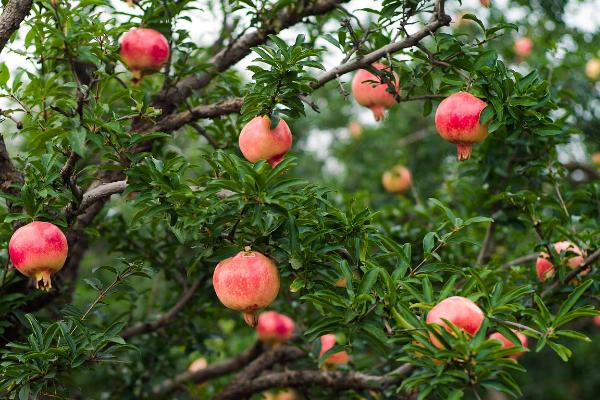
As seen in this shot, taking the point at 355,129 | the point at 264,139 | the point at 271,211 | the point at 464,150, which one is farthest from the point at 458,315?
the point at 355,129

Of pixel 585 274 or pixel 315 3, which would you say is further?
pixel 315 3

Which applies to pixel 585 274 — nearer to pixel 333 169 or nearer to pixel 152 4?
pixel 152 4

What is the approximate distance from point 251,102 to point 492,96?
0.79 metres

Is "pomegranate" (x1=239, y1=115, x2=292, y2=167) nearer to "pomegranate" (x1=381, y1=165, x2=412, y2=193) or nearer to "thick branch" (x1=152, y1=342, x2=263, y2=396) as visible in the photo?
"thick branch" (x1=152, y1=342, x2=263, y2=396)

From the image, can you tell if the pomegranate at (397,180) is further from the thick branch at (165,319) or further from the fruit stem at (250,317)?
the fruit stem at (250,317)

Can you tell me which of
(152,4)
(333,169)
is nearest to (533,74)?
(152,4)

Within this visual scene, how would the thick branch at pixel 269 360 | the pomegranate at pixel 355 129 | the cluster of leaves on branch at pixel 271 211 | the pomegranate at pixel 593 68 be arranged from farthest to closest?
the pomegranate at pixel 355 129, the pomegranate at pixel 593 68, the thick branch at pixel 269 360, the cluster of leaves on branch at pixel 271 211

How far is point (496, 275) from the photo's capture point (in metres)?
2.99

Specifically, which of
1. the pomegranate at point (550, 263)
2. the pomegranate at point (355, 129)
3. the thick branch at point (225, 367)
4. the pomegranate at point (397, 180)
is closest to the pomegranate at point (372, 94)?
the pomegranate at point (550, 263)

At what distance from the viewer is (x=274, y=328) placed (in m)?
4.34

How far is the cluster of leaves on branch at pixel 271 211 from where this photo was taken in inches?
79.7

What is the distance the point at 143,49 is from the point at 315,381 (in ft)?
5.56

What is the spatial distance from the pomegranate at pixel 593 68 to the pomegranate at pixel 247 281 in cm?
443

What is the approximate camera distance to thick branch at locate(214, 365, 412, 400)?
3.11m
